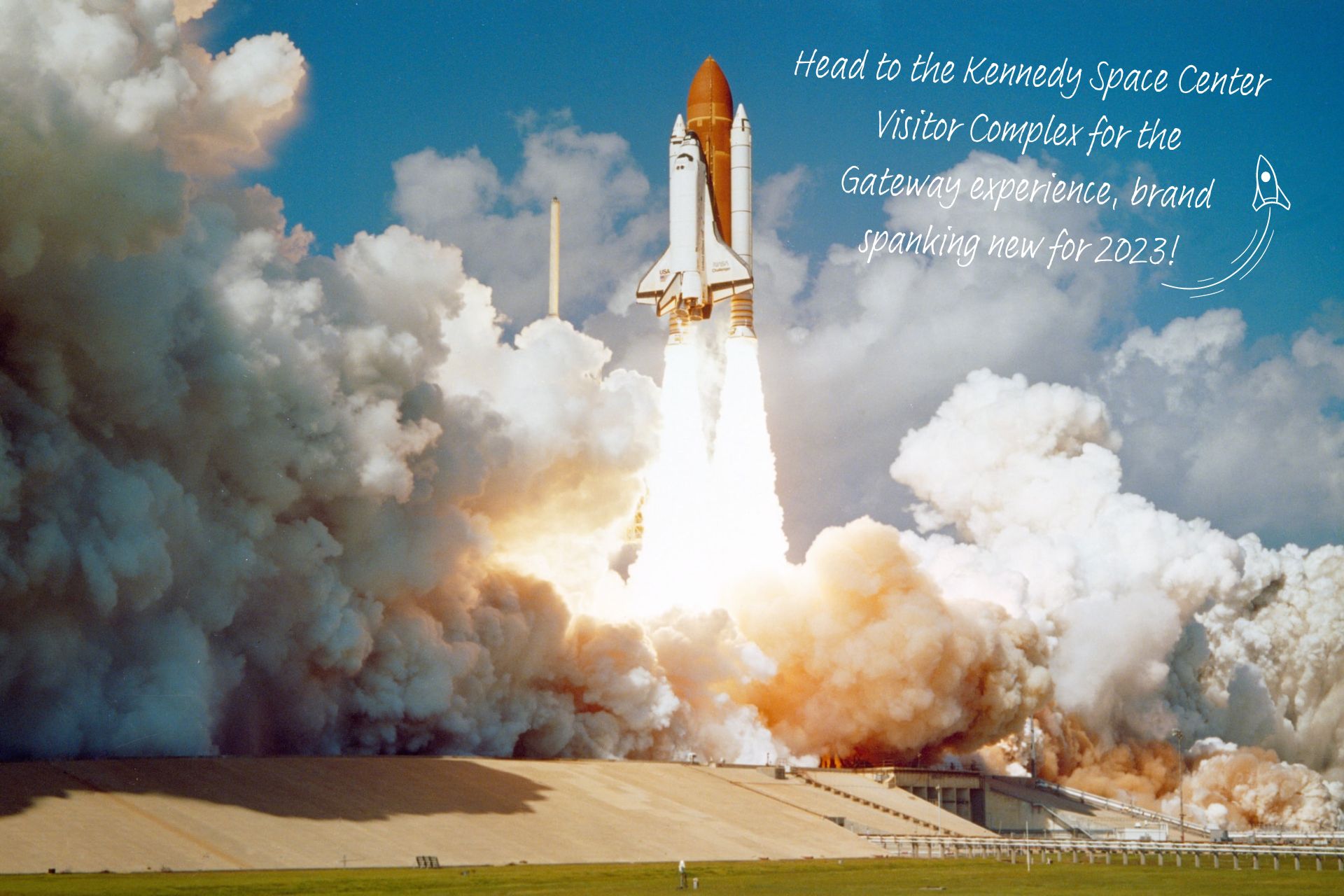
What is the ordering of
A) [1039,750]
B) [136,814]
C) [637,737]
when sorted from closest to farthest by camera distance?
1. [136,814]
2. [637,737]
3. [1039,750]

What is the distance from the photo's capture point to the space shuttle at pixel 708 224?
71875 millimetres

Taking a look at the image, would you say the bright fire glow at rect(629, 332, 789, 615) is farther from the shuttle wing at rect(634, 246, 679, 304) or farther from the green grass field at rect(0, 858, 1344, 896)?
the green grass field at rect(0, 858, 1344, 896)

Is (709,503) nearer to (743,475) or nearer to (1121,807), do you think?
(743,475)

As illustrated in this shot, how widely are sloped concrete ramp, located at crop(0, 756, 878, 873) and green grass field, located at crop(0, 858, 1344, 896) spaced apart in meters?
1.51

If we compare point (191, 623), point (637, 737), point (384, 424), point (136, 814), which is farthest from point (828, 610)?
point (136, 814)

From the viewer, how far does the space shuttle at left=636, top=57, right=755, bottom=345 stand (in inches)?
2830

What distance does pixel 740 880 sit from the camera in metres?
42.1

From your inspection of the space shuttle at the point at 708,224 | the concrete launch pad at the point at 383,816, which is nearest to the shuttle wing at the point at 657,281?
the space shuttle at the point at 708,224

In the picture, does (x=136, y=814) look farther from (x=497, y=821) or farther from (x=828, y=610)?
(x=828, y=610)

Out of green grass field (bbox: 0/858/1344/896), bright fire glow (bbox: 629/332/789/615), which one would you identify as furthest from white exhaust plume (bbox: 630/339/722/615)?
green grass field (bbox: 0/858/1344/896)

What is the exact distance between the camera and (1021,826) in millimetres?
74562

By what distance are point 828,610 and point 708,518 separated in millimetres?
6513

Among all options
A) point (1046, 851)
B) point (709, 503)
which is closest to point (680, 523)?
point (709, 503)

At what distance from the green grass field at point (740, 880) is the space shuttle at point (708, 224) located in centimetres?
2806
